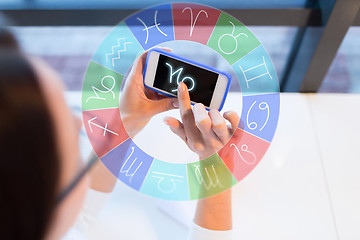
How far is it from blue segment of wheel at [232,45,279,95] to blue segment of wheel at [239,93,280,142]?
0.10 feet

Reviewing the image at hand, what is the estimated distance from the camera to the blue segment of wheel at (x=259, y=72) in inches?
29.6

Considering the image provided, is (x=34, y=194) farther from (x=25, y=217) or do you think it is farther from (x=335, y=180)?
(x=335, y=180)

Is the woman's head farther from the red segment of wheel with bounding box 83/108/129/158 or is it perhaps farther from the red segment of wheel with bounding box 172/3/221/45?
the red segment of wheel with bounding box 172/3/221/45

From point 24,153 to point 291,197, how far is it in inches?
27.0

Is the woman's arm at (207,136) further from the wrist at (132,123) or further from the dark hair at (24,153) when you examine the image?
the dark hair at (24,153)

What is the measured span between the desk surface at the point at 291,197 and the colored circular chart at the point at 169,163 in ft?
0.22

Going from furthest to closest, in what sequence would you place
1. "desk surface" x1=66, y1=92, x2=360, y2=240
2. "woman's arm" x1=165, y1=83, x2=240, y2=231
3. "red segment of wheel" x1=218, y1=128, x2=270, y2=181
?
"desk surface" x1=66, y1=92, x2=360, y2=240 < "red segment of wheel" x1=218, y1=128, x2=270, y2=181 < "woman's arm" x1=165, y1=83, x2=240, y2=231

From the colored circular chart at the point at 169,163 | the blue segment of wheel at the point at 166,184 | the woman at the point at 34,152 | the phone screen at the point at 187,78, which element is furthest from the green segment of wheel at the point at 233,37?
the woman at the point at 34,152

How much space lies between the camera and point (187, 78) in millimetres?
568

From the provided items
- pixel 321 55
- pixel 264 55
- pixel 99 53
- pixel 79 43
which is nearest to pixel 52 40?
pixel 79 43

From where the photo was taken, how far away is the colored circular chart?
24.8 inches

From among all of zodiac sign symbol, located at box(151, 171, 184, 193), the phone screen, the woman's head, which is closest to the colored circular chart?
zodiac sign symbol, located at box(151, 171, 184, 193)

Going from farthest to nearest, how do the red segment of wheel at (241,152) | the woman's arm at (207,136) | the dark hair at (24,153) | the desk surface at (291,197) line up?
the desk surface at (291,197) → the red segment of wheel at (241,152) → the woman's arm at (207,136) → the dark hair at (24,153)

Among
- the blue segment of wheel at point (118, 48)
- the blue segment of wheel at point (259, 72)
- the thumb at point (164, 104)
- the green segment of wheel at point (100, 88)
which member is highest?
the blue segment of wheel at point (118, 48)
